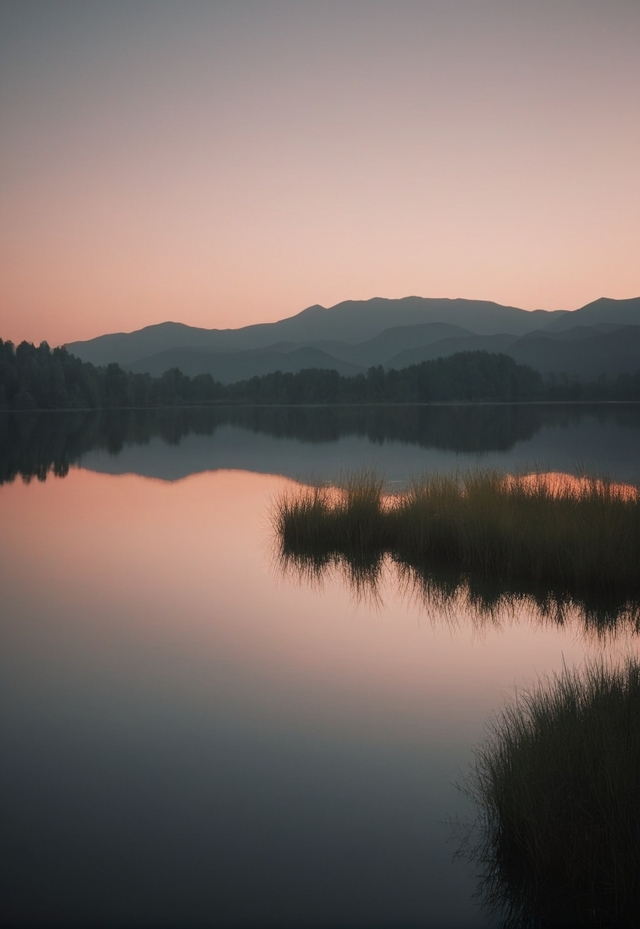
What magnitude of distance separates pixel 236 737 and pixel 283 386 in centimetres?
13930

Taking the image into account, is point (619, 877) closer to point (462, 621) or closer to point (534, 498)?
point (462, 621)

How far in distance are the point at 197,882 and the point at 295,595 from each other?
18.6 ft

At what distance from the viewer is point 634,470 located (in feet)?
65.7

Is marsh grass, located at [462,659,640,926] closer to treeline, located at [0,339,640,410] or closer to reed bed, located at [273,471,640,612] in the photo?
reed bed, located at [273,471,640,612]

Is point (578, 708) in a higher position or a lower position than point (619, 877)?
higher

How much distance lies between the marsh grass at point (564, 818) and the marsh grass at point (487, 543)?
12.8 ft

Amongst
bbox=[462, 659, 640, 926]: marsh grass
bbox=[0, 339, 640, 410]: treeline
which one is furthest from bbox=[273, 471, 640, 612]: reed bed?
bbox=[0, 339, 640, 410]: treeline

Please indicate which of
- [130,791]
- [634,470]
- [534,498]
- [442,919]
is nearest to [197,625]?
[130,791]

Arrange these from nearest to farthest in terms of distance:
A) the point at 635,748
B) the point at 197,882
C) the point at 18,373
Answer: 1. the point at 197,882
2. the point at 635,748
3. the point at 18,373

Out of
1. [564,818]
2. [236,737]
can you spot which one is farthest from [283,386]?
[564,818]

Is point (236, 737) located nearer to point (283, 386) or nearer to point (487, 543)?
point (487, 543)

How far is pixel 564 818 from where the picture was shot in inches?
141

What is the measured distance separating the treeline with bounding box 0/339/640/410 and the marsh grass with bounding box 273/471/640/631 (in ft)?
332

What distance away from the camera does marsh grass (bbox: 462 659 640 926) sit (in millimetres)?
3312
